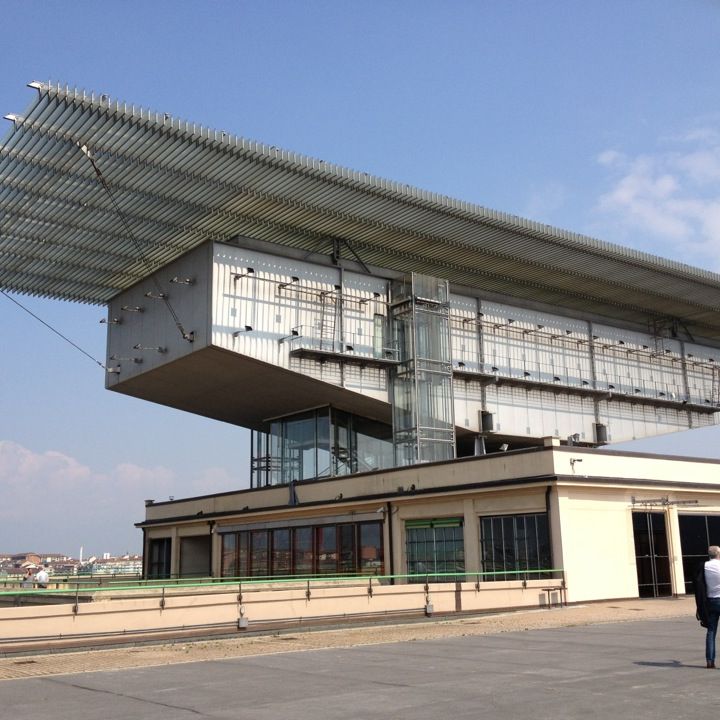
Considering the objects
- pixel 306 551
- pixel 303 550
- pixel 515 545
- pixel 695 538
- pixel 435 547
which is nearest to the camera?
pixel 515 545

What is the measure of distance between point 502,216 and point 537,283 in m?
Result: 8.51

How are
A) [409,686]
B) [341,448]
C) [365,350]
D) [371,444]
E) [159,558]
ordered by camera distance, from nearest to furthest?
[409,686], [365,350], [341,448], [371,444], [159,558]

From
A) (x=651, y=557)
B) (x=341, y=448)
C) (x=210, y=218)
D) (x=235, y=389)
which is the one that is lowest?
(x=651, y=557)

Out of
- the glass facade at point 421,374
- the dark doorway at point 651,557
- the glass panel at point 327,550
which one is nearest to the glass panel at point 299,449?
the glass facade at point 421,374

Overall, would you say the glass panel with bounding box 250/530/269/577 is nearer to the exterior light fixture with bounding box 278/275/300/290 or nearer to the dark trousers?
the exterior light fixture with bounding box 278/275/300/290

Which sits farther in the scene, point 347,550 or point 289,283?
point 289,283

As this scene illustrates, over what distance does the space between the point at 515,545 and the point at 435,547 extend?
384 cm

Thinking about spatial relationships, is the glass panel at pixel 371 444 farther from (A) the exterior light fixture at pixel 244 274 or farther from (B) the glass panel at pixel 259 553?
(A) the exterior light fixture at pixel 244 274

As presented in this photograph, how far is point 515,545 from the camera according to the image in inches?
1133

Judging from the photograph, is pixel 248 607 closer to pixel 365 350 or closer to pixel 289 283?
pixel 289 283

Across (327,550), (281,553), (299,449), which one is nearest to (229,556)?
(281,553)

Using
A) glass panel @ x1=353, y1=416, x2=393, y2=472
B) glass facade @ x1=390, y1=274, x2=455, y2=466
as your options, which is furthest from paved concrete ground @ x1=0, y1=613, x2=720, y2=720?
glass panel @ x1=353, y1=416, x2=393, y2=472

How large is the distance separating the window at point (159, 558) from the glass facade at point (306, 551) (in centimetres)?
650

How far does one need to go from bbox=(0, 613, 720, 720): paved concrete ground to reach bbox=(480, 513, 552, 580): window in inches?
450
